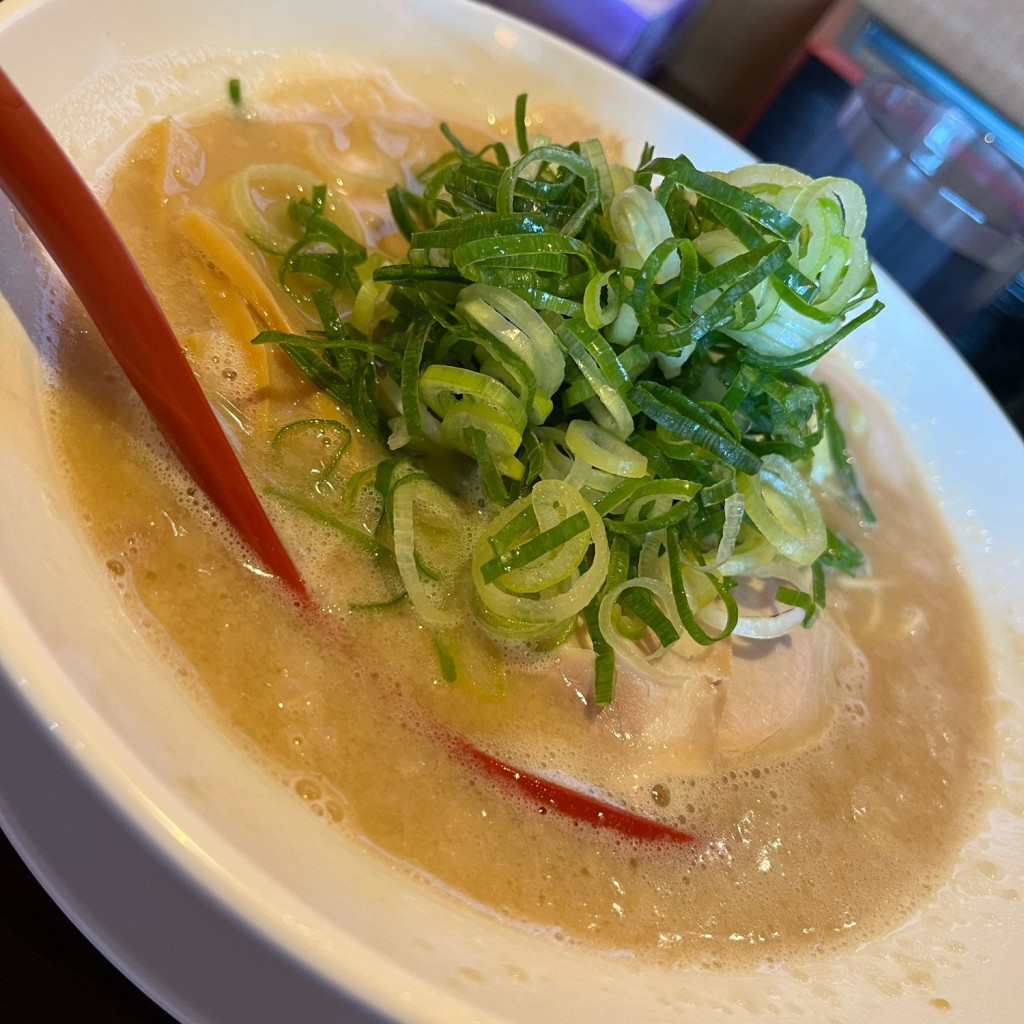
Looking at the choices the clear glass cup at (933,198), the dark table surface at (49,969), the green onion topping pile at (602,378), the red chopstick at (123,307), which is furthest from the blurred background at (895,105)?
the dark table surface at (49,969)

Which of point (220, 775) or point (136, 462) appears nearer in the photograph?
point (220, 775)

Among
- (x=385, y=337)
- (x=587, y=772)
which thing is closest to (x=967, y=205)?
(x=385, y=337)

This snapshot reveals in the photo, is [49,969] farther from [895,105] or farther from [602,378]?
[895,105]

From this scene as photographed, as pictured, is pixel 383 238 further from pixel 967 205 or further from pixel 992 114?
pixel 992 114

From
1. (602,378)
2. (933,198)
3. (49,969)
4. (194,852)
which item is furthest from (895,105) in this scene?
(49,969)

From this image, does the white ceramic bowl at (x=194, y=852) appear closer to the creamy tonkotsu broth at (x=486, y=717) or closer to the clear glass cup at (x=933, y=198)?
the creamy tonkotsu broth at (x=486, y=717)

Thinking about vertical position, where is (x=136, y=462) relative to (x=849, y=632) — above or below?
below
